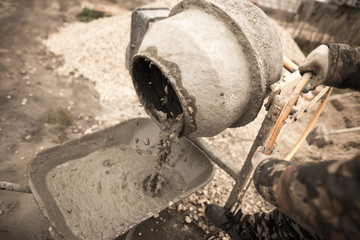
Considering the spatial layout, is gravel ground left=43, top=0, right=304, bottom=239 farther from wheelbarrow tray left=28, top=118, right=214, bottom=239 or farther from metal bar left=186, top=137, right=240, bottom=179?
metal bar left=186, top=137, right=240, bottom=179

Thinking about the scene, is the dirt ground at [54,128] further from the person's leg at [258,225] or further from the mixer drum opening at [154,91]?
the mixer drum opening at [154,91]

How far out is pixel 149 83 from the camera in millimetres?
2492

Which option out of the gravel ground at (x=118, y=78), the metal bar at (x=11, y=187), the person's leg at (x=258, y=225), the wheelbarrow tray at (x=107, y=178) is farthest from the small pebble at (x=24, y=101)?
the person's leg at (x=258, y=225)

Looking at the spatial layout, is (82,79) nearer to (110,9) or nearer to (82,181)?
(82,181)

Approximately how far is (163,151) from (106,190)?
30.6 inches

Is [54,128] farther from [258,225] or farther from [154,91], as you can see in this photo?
[258,225]

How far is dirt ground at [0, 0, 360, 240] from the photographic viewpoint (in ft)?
9.35

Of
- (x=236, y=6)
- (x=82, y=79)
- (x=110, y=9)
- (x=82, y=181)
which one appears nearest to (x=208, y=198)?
(x=82, y=181)

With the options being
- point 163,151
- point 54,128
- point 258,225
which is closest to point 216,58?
point 163,151

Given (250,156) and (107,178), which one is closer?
(250,156)

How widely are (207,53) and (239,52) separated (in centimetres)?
Answer: 27

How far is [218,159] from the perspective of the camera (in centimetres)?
261

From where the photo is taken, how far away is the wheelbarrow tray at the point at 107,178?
7.36 feet

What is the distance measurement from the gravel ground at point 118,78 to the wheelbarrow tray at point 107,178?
0.65 m
